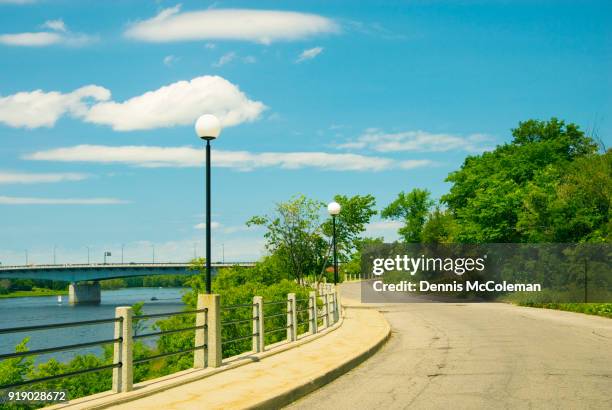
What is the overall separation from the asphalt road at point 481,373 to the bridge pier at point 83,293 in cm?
9570

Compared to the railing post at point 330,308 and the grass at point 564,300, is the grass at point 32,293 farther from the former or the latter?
the railing post at point 330,308

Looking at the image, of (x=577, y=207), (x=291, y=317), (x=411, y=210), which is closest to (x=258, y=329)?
(x=291, y=317)

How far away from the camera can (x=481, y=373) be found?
12.3 m

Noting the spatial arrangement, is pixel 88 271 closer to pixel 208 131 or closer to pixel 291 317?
pixel 291 317

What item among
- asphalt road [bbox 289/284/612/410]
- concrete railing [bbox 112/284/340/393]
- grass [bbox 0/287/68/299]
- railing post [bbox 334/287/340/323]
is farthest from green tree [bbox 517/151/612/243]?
grass [bbox 0/287/68/299]

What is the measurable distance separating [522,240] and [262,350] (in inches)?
1451

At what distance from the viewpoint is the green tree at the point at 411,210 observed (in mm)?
92500

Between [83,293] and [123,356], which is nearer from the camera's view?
[123,356]

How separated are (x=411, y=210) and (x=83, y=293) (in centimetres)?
5593

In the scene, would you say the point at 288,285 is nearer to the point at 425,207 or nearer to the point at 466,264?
the point at 466,264

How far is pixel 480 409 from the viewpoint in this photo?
883cm

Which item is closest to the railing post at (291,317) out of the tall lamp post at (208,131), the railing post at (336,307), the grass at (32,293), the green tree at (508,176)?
the tall lamp post at (208,131)

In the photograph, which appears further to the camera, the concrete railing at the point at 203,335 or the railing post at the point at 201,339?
the railing post at the point at 201,339

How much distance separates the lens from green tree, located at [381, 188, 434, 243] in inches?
3642
